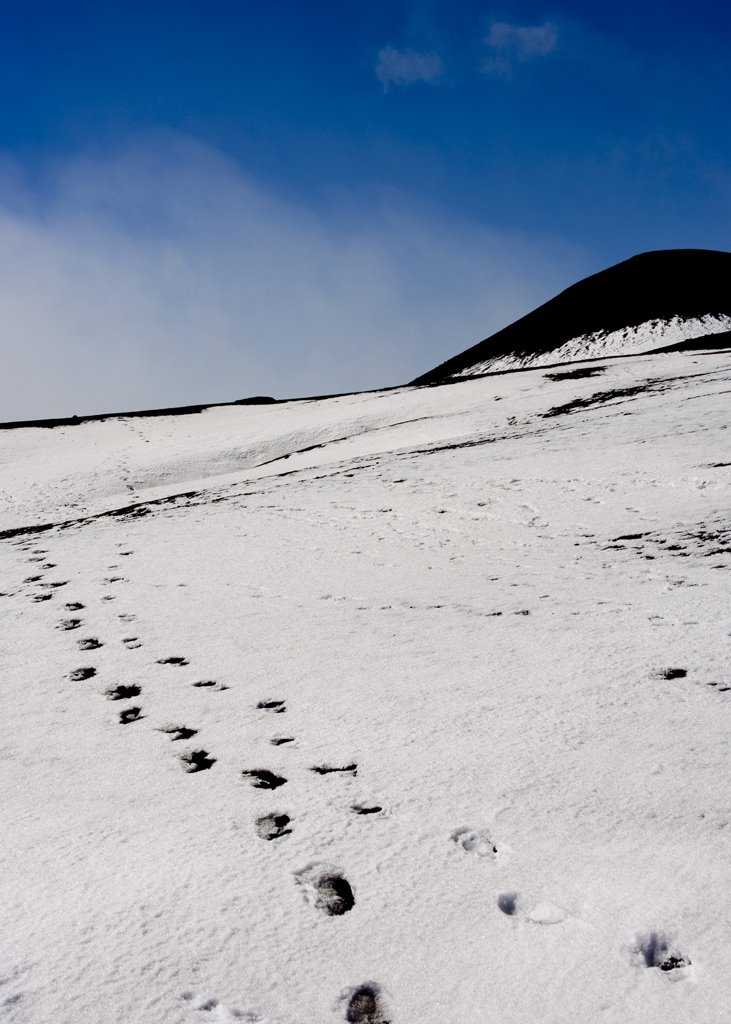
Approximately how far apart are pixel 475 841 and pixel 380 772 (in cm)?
88

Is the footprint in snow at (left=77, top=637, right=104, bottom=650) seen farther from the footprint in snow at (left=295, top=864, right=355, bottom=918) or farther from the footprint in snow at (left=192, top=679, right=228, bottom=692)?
the footprint in snow at (left=295, top=864, right=355, bottom=918)

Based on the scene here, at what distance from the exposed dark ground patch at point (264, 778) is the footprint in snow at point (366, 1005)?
1594mm

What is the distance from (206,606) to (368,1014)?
595 cm

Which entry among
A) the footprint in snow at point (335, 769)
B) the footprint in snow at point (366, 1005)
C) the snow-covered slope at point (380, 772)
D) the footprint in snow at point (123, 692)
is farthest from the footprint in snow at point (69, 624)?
the footprint in snow at point (366, 1005)

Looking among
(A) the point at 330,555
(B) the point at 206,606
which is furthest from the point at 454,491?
(B) the point at 206,606

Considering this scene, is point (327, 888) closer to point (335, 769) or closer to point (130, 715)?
point (335, 769)

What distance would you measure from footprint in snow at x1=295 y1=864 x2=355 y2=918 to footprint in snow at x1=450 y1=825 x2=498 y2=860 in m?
0.69

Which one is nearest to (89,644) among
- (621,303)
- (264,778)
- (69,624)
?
(69,624)

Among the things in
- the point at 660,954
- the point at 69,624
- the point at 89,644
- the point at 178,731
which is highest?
the point at 69,624

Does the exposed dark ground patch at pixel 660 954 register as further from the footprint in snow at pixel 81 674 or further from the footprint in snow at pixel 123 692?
the footprint in snow at pixel 81 674

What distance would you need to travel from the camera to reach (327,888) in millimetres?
3295

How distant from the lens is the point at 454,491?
43.2 ft

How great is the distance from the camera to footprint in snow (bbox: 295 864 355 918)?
3.16m

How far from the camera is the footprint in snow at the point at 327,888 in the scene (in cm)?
316
